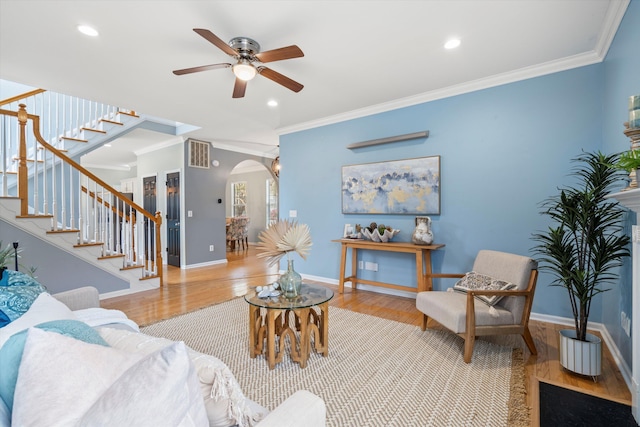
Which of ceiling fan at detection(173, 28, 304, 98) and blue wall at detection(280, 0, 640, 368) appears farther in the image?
blue wall at detection(280, 0, 640, 368)

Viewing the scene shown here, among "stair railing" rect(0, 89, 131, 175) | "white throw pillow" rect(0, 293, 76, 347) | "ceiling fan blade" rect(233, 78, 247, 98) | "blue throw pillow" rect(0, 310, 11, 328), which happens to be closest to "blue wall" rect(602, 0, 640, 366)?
"ceiling fan blade" rect(233, 78, 247, 98)

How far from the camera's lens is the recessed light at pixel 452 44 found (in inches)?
101

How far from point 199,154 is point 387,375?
5395 mm

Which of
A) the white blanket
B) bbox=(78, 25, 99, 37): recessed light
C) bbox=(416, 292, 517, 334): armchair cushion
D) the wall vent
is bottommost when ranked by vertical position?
bbox=(416, 292, 517, 334): armchair cushion

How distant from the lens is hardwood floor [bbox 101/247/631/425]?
78.2 inches

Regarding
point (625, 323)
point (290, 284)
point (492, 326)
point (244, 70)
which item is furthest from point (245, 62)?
point (625, 323)

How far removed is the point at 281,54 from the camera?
2.31 meters

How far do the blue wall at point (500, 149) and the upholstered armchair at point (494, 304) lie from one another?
871 mm

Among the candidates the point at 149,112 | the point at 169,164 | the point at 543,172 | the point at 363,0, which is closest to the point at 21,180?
the point at 149,112

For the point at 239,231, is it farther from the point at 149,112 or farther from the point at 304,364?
the point at 304,364

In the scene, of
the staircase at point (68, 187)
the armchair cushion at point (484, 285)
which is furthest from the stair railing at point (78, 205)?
the armchair cushion at point (484, 285)

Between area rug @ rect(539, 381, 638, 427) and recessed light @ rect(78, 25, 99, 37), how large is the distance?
4.13m

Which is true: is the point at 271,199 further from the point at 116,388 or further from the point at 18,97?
the point at 116,388

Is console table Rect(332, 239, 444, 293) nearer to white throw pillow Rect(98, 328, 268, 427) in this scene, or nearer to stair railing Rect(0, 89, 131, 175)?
white throw pillow Rect(98, 328, 268, 427)
